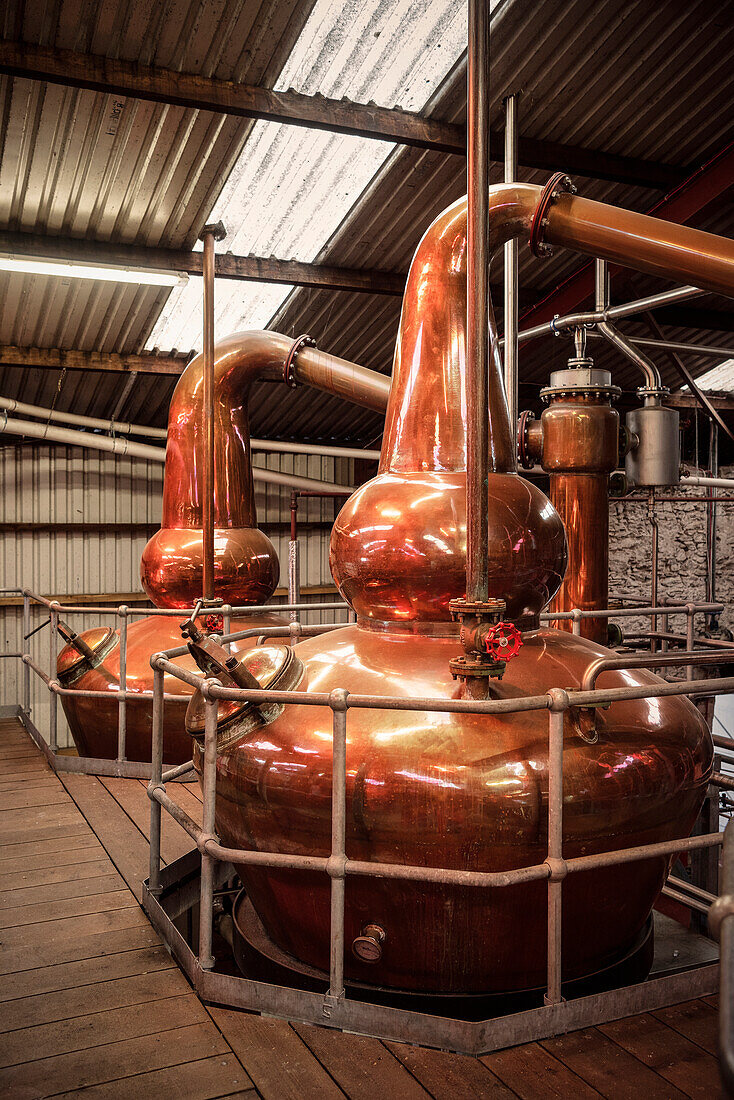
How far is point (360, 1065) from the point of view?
7.83 ft

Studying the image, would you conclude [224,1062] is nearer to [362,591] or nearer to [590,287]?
[362,591]

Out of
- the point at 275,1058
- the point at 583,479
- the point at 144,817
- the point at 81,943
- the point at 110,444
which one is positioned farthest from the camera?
the point at 110,444

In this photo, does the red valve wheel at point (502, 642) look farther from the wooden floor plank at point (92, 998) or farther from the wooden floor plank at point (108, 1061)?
the wooden floor plank at point (92, 998)

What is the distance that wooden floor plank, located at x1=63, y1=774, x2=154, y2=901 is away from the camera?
12.7 ft

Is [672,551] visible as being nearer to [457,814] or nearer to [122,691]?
[122,691]

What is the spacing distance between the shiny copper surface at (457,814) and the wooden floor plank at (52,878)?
1160mm

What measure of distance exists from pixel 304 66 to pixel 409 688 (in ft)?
16.3

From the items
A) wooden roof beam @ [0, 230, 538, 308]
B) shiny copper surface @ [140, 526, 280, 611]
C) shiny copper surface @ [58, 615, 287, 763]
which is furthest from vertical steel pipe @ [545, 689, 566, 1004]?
wooden roof beam @ [0, 230, 538, 308]

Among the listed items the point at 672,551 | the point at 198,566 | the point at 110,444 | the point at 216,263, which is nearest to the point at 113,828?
the point at 198,566

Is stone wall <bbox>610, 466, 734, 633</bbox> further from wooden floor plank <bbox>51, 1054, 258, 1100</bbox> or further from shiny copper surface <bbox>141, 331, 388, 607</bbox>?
wooden floor plank <bbox>51, 1054, 258, 1100</bbox>

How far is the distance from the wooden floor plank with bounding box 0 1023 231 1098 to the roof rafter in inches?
206

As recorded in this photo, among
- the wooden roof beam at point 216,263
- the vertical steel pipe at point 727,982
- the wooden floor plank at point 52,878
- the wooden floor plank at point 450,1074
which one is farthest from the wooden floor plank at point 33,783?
the vertical steel pipe at point 727,982

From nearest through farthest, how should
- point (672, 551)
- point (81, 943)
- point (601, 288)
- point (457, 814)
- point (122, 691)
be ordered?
point (457, 814) < point (81, 943) < point (122, 691) < point (601, 288) < point (672, 551)

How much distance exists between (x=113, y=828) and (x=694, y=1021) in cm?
286
